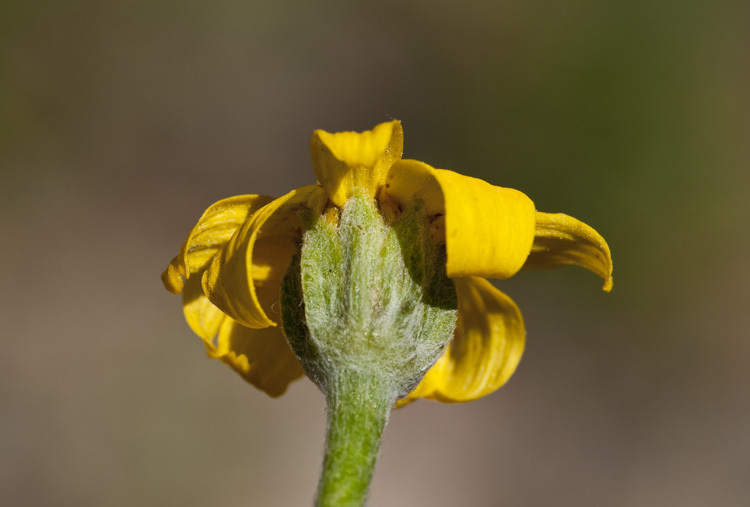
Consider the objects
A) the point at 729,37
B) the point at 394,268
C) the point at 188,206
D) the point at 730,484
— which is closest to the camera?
the point at 394,268

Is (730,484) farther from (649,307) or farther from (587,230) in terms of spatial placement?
(587,230)

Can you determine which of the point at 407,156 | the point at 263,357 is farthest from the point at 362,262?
the point at 407,156

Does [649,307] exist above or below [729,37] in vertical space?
below

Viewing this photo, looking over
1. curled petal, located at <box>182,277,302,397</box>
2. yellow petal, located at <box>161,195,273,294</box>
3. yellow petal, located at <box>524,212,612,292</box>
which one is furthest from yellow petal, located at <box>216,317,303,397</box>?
yellow petal, located at <box>524,212,612,292</box>

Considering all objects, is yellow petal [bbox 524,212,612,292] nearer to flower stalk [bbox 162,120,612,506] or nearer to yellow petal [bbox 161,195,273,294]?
flower stalk [bbox 162,120,612,506]

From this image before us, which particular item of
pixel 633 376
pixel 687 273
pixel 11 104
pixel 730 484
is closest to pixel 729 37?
pixel 687 273

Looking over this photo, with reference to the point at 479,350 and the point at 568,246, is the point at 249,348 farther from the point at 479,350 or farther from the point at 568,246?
the point at 568,246
